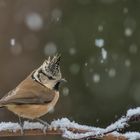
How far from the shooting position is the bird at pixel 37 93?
248 cm

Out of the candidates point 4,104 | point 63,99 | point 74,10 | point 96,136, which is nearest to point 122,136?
point 96,136

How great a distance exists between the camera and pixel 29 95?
8.36 feet

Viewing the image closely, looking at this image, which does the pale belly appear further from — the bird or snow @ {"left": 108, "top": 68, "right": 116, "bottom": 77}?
snow @ {"left": 108, "top": 68, "right": 116, "bottom": 77}

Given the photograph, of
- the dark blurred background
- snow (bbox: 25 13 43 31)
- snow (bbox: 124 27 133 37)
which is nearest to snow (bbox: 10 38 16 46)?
the dark blurred background

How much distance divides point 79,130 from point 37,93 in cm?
61

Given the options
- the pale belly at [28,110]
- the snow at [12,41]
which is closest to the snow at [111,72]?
the snow at [12,41]

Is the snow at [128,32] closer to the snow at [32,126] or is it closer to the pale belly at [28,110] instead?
the pale belly at [28,110]

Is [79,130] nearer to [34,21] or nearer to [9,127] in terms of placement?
[9,127]

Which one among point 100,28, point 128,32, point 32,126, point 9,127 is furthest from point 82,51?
point 9,127

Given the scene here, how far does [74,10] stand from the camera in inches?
291

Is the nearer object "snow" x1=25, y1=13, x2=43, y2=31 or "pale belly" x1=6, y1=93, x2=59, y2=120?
"pale belly" x1=6, y1=93, x2=59, y2=120

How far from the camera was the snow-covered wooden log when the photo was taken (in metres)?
1.79

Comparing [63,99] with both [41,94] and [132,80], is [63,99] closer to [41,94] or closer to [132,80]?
[132,80]

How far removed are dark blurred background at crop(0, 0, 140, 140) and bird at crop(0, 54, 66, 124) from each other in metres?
3.61
